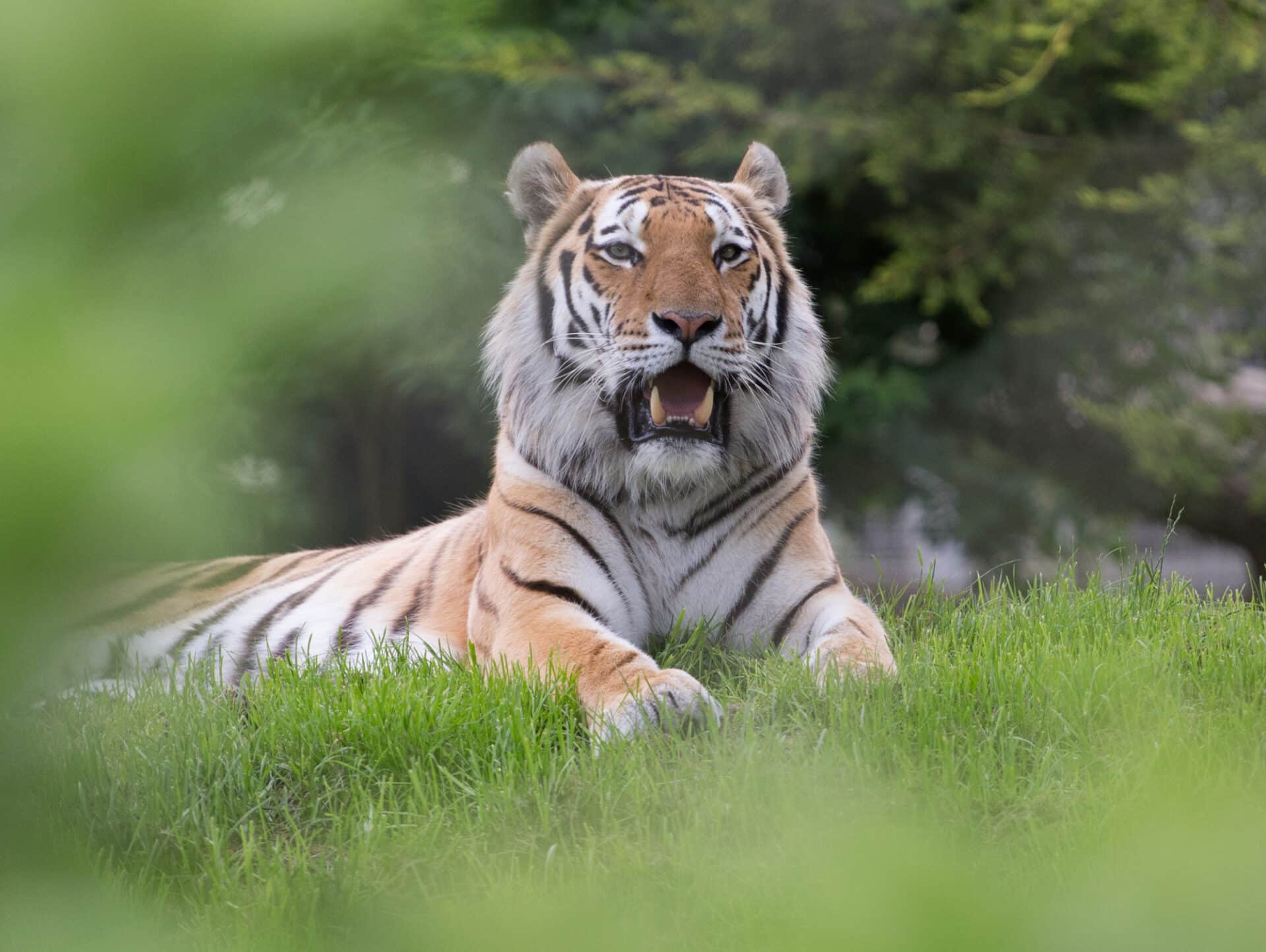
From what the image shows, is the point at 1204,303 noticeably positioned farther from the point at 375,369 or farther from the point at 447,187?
the point at 447,187

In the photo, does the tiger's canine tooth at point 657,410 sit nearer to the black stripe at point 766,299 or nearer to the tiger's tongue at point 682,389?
Result: the tiger's tongue at point 682,389

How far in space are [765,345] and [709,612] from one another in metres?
0.75

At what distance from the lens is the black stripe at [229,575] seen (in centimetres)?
496

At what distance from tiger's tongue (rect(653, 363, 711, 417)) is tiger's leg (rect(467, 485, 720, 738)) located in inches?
15.9

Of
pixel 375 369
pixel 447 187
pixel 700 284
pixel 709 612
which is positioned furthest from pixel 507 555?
pixel 375 369

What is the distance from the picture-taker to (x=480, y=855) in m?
2.28

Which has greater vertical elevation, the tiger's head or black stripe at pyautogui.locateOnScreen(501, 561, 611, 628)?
the tiger's head

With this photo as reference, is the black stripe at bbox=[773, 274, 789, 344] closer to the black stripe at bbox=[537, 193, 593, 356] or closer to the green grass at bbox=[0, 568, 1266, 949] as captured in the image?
the black stripe at bbox=[537, 193, 593, 356]

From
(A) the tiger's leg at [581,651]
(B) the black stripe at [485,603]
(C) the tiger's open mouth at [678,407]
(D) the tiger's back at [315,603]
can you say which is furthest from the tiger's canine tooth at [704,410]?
(D) the tiger's back at [315,603]

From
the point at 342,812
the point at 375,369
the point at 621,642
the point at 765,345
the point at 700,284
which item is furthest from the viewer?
the point at 375,369

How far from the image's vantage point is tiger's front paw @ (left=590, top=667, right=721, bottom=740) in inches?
107

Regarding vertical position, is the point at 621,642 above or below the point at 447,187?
below

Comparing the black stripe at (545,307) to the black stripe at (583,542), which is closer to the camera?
the black stripe at (583,542)

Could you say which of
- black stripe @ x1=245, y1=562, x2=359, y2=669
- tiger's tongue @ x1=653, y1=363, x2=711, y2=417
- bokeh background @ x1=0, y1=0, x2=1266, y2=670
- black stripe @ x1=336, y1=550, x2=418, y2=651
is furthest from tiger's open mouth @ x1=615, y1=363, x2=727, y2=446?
bokeh background @ x1=0, y1=0, x2=1266, y2=670
